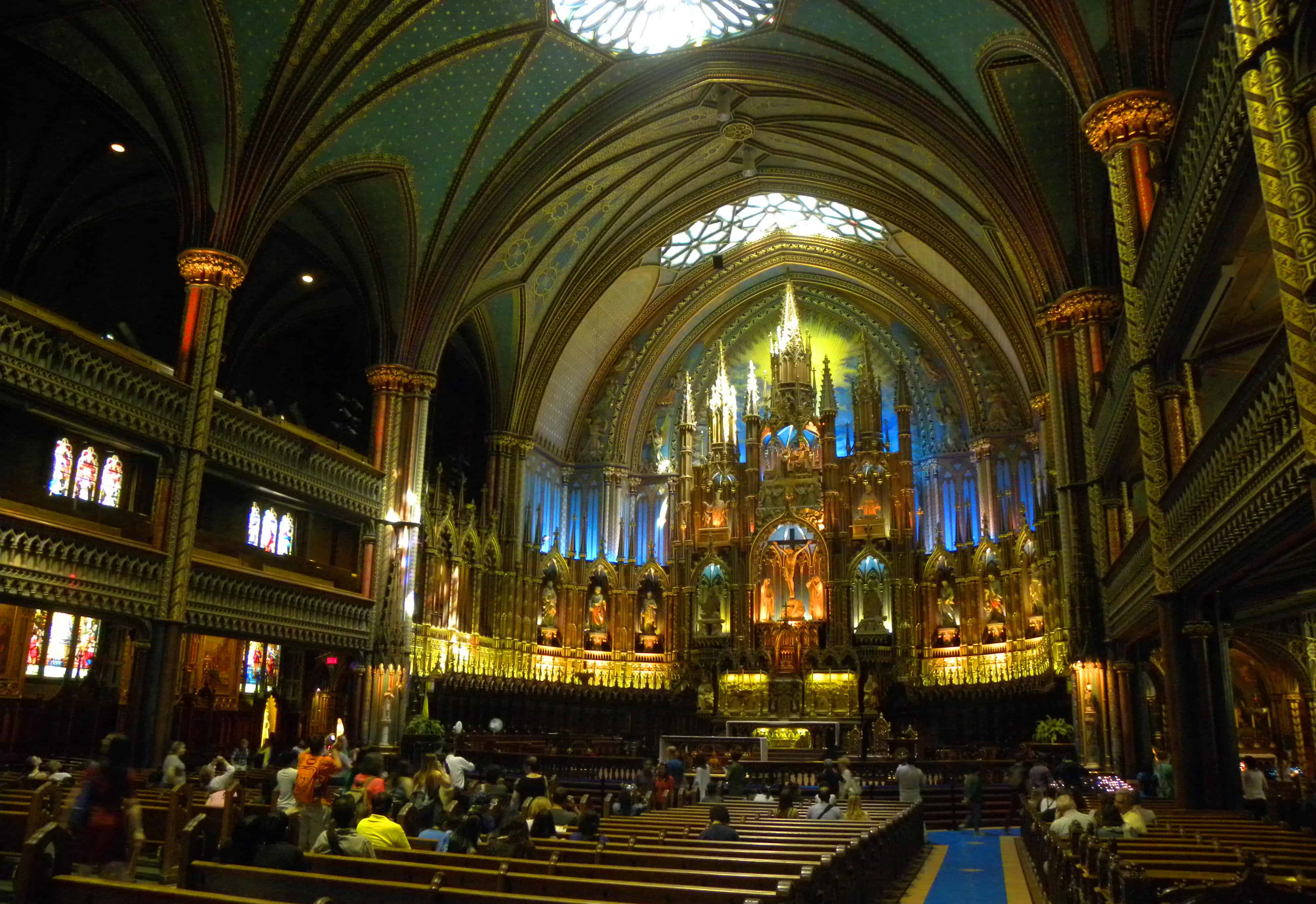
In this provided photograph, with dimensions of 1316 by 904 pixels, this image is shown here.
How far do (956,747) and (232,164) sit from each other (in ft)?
68.0

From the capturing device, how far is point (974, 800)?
1708cm

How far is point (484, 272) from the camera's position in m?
27.3

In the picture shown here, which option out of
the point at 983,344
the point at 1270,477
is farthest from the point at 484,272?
the point at 1270,477

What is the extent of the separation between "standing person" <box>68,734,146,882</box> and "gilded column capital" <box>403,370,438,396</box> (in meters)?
19.4

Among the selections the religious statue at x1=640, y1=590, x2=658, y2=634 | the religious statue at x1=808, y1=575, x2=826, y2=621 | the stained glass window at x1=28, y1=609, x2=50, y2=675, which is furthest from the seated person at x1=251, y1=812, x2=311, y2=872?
the religious statue at x1=640, y1=590, x2=658, y2=634

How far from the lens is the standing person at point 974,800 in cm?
1702

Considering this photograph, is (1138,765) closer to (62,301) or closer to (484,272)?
(484,272)

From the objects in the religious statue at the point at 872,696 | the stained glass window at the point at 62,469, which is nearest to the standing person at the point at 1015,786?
the religious statue at the point at 872,696

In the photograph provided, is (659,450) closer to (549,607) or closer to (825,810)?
(549,607)

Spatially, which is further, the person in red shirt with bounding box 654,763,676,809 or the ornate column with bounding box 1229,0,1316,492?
the person in red shirt with bounding box 654,763,676,809

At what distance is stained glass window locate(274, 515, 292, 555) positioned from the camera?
24.4m

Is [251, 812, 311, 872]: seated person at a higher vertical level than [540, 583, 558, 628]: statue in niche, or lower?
lower

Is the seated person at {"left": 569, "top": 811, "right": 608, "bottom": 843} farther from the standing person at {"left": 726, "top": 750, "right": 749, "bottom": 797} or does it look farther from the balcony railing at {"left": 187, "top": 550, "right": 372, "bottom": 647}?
the balcony railing at {"left": 187, "top": 550, "right": 372, "bottom": 647}

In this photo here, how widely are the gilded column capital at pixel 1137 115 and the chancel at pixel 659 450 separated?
5 centimetres
